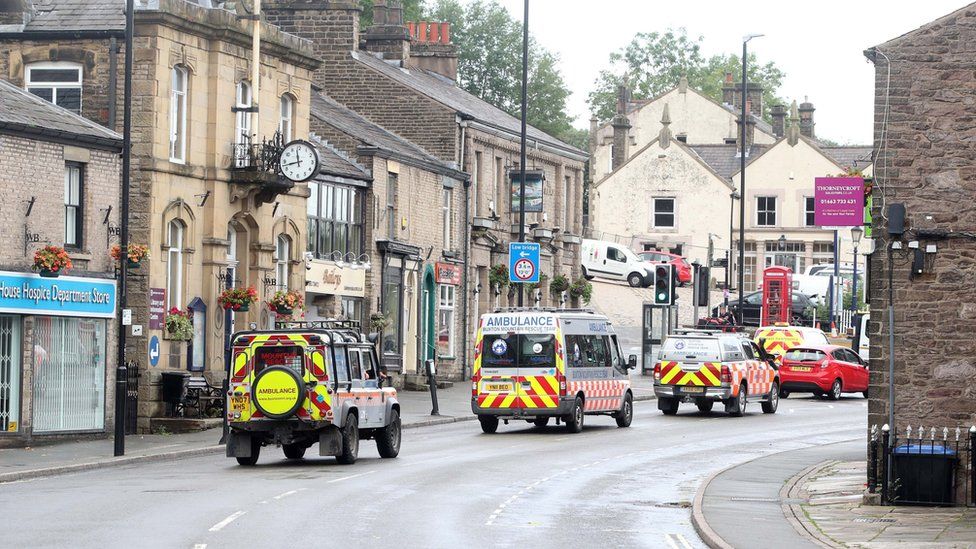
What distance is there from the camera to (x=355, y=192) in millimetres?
46000

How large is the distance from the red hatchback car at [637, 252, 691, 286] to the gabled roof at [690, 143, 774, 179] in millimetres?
8669

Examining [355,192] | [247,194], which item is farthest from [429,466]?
[355,192]

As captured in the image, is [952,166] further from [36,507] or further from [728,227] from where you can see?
[728,227]

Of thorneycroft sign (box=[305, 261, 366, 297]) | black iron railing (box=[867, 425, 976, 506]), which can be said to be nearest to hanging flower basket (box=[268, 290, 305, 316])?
thorneycroft sign (box=[305, 261, 366, 297])

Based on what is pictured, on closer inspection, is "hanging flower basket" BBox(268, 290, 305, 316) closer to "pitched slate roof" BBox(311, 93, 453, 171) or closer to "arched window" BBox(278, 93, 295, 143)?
"arched window" BBox(278, 93, 295, 143)

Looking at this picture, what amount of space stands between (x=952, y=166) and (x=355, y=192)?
25958mm

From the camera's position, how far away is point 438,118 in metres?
52.4

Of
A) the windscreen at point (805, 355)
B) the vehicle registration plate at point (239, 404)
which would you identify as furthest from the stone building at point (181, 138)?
the windscreen at point (805, 355)

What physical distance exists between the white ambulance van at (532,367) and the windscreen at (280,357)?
791 cm

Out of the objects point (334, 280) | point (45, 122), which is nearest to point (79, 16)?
point (45, 122)

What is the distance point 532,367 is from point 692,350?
22.7 feet

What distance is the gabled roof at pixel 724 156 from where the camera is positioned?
88.2 metres

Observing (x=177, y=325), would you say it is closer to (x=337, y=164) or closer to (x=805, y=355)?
(x=337, y=164)

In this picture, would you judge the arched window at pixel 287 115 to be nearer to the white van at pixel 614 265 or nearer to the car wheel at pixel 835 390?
the car wheel at pixel 835 390
